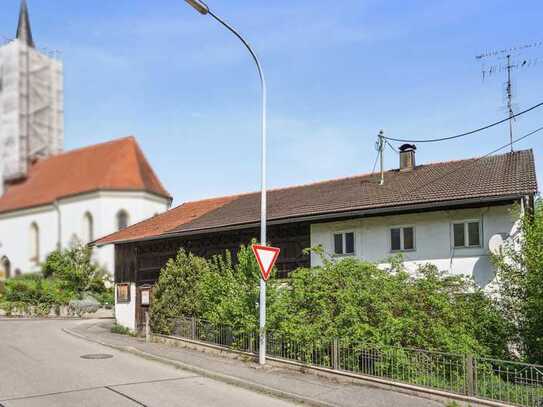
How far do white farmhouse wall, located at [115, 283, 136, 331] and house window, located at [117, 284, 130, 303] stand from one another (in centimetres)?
14

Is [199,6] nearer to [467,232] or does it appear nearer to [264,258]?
[264,258]

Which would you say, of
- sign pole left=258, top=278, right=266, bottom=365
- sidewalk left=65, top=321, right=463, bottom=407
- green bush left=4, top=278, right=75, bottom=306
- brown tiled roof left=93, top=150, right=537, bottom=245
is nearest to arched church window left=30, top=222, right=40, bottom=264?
green bush left=4, top=278, right=75, bottom=306

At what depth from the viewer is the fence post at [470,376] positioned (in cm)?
1066

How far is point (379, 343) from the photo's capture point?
503 inches

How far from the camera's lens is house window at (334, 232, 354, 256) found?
18.6 metres

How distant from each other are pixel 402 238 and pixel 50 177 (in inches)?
1385

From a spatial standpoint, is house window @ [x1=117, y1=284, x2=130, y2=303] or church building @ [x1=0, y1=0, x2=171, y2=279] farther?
church building @ [x1=0, y1=0, x2=171, y2=279]

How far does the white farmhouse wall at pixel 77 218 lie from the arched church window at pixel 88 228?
0.22 meters

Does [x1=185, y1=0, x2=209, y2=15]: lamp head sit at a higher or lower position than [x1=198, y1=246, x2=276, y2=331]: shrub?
higher

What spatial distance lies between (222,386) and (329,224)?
797 cm

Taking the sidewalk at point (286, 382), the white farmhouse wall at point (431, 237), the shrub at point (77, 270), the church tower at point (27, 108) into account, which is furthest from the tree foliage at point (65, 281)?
the white farmhouse wall at point (431, 237)

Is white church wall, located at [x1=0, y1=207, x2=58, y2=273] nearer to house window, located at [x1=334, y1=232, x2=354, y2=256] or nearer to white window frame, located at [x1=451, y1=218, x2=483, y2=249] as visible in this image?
house window, located at [x1=334, y1=232, x2=354, y2=256]

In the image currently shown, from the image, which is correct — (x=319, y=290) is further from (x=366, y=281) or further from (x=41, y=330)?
(x=41, y=330)

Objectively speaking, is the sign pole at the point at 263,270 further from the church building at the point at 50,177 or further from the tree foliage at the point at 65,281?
the church building at the point at 50,177
